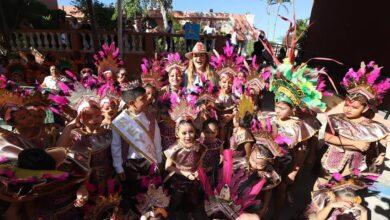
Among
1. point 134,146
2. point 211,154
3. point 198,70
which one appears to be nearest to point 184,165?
point 211,154

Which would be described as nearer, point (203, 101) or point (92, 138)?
point (92, 138)

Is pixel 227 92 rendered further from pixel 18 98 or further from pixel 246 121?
pixel 18 98

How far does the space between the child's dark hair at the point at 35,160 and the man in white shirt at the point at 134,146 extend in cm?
107

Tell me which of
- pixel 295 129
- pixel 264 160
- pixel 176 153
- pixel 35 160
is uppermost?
pixel 35 160

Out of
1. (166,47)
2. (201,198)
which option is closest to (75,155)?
Answer: (201,198)

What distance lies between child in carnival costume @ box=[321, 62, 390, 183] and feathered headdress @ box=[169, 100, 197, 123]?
176 centimetres

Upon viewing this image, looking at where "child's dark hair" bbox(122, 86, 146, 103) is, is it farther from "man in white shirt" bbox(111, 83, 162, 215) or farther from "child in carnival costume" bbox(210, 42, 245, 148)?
"child in carnival costume" bbox(210, 42, 245, 148)

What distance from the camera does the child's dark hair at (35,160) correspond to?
80.9 inches

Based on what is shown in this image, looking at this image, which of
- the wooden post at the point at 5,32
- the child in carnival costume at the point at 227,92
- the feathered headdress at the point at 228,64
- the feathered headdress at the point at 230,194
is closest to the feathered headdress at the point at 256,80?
the child in carnival costume at the point at 227,92

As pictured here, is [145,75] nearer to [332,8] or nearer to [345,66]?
[345,66]

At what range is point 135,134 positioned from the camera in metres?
3.28

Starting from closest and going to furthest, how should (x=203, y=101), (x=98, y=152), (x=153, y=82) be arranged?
1. (x=98, y=152)
2. (x=203, y=101)
3. (x=153, y=82)

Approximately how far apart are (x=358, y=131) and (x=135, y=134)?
8.85ft

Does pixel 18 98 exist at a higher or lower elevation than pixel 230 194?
higher
